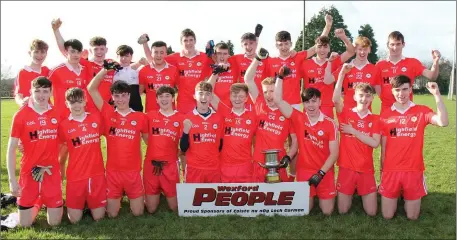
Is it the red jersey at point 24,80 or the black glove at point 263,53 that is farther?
the red jersey at point 24,80

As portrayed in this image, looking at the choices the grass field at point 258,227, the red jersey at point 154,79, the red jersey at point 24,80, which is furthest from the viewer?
the red jersey at point 154,79

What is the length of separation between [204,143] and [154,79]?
182 cm

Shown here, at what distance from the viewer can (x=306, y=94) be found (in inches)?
234

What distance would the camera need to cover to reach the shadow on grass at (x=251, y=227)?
521 centimetres

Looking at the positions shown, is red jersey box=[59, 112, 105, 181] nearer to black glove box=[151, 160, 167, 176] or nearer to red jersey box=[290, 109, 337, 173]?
black glove box=[151, 160, 167, 176]

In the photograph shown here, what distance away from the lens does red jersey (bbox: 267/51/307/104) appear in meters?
7.30

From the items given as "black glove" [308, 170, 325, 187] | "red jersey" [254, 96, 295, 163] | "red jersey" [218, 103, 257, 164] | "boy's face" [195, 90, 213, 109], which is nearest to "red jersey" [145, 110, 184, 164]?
"boy's face" [195, 90, 213, 109]

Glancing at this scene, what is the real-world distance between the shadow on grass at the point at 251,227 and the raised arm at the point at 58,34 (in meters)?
2.91

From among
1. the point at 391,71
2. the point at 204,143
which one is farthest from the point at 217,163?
the point at 391,71

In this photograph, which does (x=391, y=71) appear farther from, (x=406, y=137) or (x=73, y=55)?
(x=73, y=55)

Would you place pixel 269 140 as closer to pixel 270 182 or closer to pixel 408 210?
pixel 270 182

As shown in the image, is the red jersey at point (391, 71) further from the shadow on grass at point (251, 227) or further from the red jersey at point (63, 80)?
the red jersey at point (63, 80)

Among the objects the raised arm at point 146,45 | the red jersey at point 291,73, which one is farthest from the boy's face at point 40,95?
the red jersey at point 291,73

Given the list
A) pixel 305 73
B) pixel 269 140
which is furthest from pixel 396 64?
pixel 269 140
